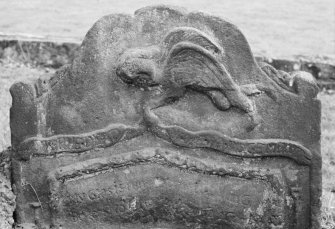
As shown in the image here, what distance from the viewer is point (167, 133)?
375cm

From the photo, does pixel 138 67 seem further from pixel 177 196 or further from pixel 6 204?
pixel 6 204

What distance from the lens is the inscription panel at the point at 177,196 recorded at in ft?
12.5

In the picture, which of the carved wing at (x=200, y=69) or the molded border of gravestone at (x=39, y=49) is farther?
the molded border of gravestone at (x=39, y=49)

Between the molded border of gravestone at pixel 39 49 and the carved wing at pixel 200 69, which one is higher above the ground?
the carved wing at pixel 200 69

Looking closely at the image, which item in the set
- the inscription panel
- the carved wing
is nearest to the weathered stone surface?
the inscription panel

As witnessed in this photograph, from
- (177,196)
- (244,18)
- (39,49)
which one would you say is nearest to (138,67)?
(177,196)

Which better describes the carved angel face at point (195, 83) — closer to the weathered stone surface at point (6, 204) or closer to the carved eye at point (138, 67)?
the carved eye at point (138, 67)

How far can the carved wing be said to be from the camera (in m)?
3.62

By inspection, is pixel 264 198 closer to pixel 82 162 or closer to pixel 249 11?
pixel 82 162

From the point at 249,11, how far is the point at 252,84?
7.05 metres

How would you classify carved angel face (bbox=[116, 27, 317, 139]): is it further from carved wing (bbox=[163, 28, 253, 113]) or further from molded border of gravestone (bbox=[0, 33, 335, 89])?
molded border of gravestone (bbox=[0, 33, 335, 89])

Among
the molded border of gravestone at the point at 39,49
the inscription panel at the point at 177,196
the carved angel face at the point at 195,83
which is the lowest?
the molded border of gravestone at the point at 39,49

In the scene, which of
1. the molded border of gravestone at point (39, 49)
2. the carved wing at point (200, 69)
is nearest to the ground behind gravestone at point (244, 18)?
the molded border of gravestone at point (39, 49)

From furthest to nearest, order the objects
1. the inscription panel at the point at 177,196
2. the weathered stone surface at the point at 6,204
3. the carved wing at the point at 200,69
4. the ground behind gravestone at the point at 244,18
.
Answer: the ground behind gravestone at the point at 244,18
the weathered stone surface at the point at 6,204
the inscription panel at the point at 177,196
the carved wing at the point at 200,69
